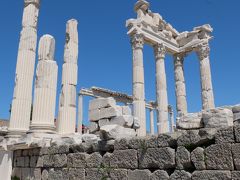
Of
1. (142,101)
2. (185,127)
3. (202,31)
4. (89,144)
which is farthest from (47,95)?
(202,31)

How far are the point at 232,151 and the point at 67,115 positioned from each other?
9.64 meters

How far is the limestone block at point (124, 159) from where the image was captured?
6.85 metres

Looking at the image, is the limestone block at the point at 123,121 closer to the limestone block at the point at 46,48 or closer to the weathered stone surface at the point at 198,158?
the weathered stone surface at the point at 198,158

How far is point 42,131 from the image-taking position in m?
11.1

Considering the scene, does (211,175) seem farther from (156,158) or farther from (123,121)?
(123,121)

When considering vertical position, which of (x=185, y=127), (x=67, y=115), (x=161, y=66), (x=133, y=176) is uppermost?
(x=161, y=66)

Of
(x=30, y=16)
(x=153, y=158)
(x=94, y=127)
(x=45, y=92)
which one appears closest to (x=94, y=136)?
(x=94, y=127)

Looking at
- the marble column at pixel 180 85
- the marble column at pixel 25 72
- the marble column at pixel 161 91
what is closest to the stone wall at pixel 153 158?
the marble column at pixel 25 72

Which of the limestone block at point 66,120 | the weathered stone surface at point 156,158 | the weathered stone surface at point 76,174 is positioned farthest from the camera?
the limestone block at point 66,120

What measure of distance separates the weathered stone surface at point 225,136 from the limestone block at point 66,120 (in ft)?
30.5

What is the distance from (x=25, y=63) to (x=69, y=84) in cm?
240

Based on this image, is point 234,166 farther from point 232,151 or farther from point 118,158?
point 118,158

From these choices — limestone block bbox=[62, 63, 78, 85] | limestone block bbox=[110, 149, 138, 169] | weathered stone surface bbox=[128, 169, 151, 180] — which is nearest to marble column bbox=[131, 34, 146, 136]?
limestone block bbox=[62, 63, 78, 85]

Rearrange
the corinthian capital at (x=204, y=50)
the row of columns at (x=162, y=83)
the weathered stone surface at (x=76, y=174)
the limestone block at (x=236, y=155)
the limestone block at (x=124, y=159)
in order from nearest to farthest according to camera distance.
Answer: the limestone block at (x=236, y=155)
the limestone block at (x=124, y=159)
the weathered stone surface at (x=76, y=174)
the row of columns at (x=162, y=83)
the corinthian capital at (x=204, y=50)
